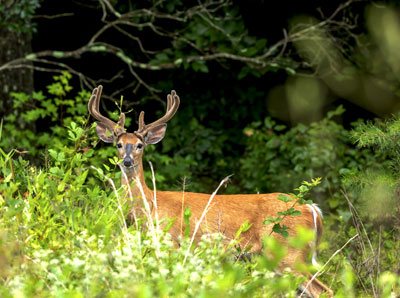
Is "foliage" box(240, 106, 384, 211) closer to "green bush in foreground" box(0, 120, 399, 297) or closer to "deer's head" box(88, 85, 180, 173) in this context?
"deer's head" box(88, 85, 180, 173)

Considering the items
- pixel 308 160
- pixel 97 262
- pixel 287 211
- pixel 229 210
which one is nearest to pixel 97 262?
pixel 97 262

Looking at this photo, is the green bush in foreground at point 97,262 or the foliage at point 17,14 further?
the foliage at point 17,14

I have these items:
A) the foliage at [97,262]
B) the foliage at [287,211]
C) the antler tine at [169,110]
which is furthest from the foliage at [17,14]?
the foliage at [287,211]

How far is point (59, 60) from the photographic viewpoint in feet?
36.4

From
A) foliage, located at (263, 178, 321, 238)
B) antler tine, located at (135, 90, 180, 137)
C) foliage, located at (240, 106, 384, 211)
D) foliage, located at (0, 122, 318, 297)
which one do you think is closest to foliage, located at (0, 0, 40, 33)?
antler tine, located at (135, 90, 180, 137)

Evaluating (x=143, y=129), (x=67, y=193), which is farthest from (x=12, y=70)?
(x=67, y=193)

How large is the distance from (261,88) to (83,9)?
2.80 meters

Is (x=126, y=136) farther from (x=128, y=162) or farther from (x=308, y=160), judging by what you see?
(x=308, y=160)

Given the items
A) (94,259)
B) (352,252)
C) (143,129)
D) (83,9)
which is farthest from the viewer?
(83,9)

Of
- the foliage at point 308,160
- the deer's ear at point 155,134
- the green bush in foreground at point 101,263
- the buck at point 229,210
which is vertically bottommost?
the foliage at point 308,160

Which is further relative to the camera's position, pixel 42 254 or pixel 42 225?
pixel 42 225

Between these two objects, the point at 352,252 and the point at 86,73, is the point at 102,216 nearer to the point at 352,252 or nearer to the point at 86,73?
the point at 352,252

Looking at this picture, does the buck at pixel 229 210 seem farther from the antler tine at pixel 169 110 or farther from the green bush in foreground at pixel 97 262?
the green bush in foreground at pixel 97 262

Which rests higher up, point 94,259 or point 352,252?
point 94,259
